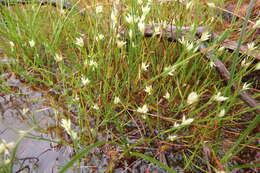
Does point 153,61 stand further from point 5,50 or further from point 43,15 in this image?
point 43,15

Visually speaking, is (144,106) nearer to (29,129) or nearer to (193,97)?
(193,97)

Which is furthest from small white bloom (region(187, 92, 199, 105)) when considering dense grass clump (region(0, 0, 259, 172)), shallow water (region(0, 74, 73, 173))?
shallow water (region(0, 74, 73, 173))

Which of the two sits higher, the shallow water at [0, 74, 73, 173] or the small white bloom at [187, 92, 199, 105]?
the small white bloom at [187, 92, 199, 105]

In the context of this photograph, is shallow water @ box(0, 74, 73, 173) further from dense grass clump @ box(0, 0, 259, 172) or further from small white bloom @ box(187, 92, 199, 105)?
small white bloom @ box(187, 92, 199, 105)

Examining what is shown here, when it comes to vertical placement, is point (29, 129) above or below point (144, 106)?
below

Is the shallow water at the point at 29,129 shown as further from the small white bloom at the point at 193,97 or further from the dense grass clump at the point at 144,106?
the small white bloom at the point at 193,97

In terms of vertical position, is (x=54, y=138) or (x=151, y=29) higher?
(x=151, y=29)

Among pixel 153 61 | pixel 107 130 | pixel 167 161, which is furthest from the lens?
pixel 153 61

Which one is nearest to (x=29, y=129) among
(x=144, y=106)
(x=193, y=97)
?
(x=144, y=106)

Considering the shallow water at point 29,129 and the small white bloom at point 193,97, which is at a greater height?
the small white bloom at point 193,97

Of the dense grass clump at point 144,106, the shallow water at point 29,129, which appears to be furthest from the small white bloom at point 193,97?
the shallow water at point 29,129

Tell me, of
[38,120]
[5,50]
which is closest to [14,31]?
[5,50]
